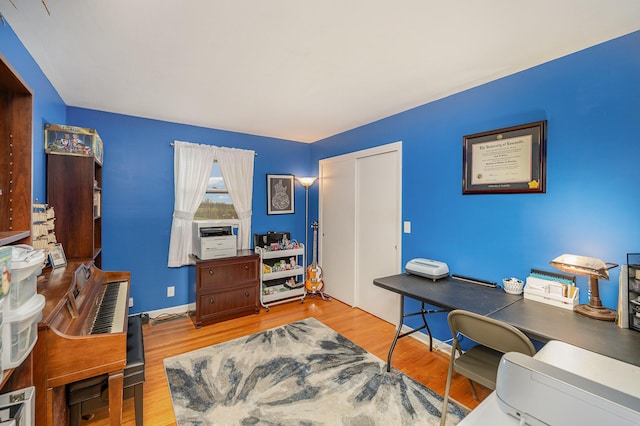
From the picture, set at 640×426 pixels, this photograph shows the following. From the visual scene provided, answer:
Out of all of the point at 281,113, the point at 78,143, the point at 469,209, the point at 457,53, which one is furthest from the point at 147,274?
the point at 457,53

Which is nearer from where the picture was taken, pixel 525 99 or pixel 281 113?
pixel 525 99

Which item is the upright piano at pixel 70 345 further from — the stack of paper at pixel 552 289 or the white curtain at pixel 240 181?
the stack of paper at pixel 552 289

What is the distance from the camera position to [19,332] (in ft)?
2.60

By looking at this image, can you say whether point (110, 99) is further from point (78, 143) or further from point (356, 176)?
point (356, 176)

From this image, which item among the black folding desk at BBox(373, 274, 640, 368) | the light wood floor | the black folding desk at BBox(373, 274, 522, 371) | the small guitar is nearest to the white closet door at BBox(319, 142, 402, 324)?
the small guitar

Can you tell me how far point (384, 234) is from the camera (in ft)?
10.7

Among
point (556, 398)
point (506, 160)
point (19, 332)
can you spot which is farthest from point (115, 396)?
point (506, 160)

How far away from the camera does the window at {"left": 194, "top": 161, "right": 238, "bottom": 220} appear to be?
3.63m

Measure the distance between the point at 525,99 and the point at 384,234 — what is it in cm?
179

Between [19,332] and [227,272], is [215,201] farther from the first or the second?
[19,332]

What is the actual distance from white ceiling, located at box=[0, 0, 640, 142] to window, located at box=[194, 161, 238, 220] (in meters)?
1.11

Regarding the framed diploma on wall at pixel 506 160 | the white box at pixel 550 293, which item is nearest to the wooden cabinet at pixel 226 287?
the framed diploma on wall at pixel 506 160

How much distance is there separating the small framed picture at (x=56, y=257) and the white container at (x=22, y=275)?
3.80 feet

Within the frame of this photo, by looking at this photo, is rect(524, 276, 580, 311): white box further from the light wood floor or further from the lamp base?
the light wood floor
